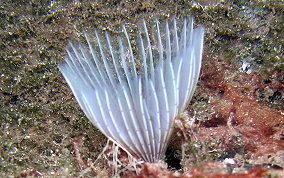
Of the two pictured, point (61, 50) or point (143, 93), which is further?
point (61, 50)

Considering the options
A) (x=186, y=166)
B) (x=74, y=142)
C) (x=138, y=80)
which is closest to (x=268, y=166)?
(x=186, y=166)

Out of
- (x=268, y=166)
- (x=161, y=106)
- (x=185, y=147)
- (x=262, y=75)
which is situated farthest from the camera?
(x=262, y=75)

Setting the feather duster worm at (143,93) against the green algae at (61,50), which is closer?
the feather duster worm at (143,93)

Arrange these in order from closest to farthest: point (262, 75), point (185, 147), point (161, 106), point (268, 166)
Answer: point (268, 166)
point (161, 106)
point (185, 147)
point (262, 75)

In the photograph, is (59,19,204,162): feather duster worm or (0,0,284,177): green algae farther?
(0,0,284,177): green algae

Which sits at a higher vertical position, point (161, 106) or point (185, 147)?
point (161, 106)

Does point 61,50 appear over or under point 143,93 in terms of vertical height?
over

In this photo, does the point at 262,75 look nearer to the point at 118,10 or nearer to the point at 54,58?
the point at 118,10

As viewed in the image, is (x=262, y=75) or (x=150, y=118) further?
(x=262, y=75)
